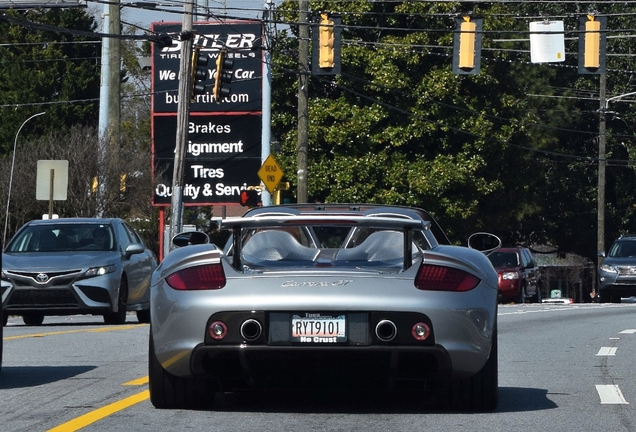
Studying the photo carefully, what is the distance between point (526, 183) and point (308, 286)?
43.0 metres

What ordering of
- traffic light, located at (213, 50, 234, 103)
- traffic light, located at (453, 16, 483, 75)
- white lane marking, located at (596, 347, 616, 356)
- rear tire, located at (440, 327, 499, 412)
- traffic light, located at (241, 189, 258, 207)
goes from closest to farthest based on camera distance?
rear tire, located at (440, 327, 499, 412) → white lane marking, located at (596, 347, 616, 356) → traffic light, located at (453, 16, 483, 75) → traffic light, located at (241, 189, 258, 207) → traffic light, located at (213, 50, 234, 103)

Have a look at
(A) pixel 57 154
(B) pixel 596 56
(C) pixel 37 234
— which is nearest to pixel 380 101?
(A) pixel 57 154

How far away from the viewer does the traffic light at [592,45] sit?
2877 centimetres

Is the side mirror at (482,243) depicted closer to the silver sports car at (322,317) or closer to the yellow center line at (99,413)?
the silver sports car at (322,317)

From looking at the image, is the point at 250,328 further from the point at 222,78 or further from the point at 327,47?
the point at 222,78

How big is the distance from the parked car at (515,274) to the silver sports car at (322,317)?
27611 mm

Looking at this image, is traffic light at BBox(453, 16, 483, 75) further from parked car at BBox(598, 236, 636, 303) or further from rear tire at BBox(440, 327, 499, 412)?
rear tire at BBox(440, 327, 499, 412)

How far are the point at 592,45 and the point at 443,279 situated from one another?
21.8 metres

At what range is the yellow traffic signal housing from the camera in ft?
94.4

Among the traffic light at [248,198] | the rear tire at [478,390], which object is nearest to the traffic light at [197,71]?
the traffic light at [248,198]

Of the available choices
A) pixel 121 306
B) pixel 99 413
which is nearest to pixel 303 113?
pixel 121 306

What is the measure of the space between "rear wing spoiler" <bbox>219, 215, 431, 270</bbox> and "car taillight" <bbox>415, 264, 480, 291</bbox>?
0.11 meters

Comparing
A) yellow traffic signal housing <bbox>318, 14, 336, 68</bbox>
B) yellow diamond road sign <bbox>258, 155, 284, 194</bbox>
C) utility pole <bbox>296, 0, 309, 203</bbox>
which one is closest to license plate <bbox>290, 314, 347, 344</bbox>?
yellow traffic signal housing <bbox>318, 14, 336, 68</bbox>


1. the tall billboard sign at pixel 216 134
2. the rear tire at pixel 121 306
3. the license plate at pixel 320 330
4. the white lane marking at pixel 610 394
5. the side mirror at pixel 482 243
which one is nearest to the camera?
the license plate at pixel 320 330
